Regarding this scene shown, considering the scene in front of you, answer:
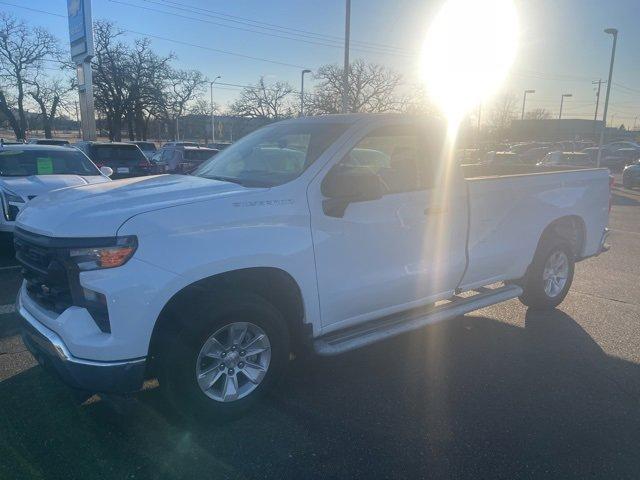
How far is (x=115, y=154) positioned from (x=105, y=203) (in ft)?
37.2

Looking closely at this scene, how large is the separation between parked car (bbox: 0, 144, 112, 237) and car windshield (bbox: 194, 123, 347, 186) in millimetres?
3838

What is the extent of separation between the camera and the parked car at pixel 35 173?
288 inches

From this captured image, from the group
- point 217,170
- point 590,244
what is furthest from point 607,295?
point 217,170

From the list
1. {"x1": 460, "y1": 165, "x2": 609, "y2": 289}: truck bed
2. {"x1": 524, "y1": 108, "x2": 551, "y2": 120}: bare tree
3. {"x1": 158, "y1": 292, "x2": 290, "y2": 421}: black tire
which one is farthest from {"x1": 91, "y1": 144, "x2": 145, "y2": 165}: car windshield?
{"x1": 524, "y1": 108, "x2": 551, "y2": 120}: bare tree

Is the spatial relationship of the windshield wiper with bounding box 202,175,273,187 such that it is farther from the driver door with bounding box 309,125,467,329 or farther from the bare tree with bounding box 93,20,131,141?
the bare tree with bounding box 93,20,131,141

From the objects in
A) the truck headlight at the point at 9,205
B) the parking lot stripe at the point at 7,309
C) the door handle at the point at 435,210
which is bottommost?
the parking lot stripe at the point at 7,309

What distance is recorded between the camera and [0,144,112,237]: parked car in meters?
7.32

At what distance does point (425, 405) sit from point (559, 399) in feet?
3.40

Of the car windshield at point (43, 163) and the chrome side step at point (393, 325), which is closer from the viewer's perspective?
the chrome side step at point (393, 325)

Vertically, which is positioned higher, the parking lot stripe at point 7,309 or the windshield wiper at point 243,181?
the windshield wiper at point 243,181

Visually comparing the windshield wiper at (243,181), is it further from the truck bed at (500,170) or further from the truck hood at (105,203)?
A: the truck bed at (500,170)

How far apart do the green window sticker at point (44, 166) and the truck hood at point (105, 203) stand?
229 inches

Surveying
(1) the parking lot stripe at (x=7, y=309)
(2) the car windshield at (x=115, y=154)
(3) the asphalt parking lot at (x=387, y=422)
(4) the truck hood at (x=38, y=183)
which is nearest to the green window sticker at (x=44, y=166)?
(4) the truck hood at (x=38, y=183)

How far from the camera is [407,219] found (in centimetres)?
396
